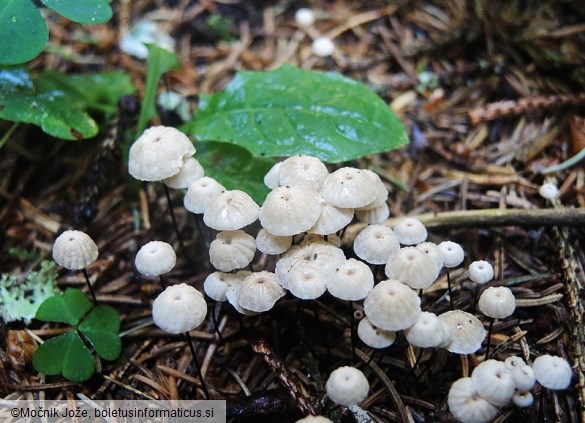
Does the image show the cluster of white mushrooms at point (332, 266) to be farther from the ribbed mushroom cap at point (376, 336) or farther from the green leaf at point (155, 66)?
the green leaf at point (155, 66)

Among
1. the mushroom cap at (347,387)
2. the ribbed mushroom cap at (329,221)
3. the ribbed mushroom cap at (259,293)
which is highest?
the ribbed mushroom cap at (329,221)

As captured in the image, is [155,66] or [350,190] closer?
[350,190]

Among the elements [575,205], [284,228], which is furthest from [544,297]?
[284,228]

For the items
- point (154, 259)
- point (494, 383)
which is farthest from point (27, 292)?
point (494, 383)

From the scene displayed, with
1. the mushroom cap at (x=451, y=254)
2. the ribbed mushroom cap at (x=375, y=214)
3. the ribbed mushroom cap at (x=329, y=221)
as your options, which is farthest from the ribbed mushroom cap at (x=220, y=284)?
the mushroom cap at (x=451, y=254)

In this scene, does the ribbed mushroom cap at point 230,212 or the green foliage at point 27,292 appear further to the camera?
the green foliage at point 27,292

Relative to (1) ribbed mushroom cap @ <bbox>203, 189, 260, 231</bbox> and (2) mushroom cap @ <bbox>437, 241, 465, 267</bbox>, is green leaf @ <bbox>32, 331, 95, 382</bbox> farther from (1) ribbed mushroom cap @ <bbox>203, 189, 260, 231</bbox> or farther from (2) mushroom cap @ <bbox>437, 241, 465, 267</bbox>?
(2) mushroom cap @ <bbox>437, 241, 465, 267</bbox>

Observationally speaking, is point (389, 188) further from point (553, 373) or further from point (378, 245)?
point (553, 373)
